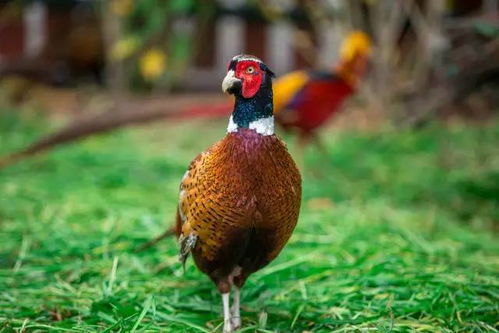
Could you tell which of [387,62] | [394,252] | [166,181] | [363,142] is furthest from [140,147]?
[394,252]

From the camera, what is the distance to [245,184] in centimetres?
165

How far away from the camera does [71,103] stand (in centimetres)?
761

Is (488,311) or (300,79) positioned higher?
(300,79)

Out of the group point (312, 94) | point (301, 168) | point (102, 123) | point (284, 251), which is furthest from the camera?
point (301, 168)

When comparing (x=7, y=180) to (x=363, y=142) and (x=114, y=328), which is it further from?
(x=363, y=142)

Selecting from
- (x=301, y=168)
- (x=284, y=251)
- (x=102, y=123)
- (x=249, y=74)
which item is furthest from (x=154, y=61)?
(x=249, y=74)

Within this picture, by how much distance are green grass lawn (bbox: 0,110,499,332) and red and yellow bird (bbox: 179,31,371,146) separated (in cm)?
36

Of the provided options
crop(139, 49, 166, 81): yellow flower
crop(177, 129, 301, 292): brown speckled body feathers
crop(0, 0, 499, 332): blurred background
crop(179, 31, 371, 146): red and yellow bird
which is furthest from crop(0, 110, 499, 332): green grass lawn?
crop(139, 49, 166, 81): yellow flower

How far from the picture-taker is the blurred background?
6.71 ft

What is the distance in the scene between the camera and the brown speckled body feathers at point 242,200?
1.66 meters

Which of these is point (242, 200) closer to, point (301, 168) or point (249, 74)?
point (249, 74)

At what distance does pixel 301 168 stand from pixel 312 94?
555 millimetres

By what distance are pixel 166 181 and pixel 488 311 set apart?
2.44 metres

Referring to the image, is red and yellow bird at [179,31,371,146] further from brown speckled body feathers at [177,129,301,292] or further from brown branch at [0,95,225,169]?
brown speckled body feathers at [177,129,301,292]
